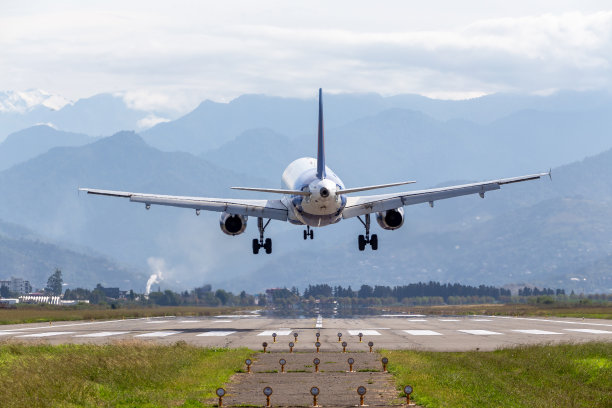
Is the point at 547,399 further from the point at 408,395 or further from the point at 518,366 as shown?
the point at 518,366

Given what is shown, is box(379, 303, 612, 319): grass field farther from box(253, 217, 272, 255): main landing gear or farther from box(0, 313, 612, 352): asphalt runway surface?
box(253, 217, 272, 255): main landing gear

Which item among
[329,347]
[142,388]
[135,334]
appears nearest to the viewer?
[142,388]

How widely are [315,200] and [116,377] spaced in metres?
31.9

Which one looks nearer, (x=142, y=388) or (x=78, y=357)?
(x=142, y=388)

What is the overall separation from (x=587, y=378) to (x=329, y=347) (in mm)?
17568

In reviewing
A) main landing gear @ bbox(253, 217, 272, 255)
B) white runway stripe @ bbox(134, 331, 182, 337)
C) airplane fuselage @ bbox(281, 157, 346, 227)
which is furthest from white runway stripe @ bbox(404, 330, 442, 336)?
white runway stripe @ bbox(134, 331, 182, 337)

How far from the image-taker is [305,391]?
32.7m

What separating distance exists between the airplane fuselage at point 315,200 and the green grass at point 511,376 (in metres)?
18.2

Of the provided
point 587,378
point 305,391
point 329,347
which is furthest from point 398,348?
point 305,391

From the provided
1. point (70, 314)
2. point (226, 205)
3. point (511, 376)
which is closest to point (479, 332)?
point (226, 205)

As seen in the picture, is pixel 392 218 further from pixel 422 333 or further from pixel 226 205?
pixel 226 205

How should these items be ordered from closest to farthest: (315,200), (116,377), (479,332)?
(116,377) < (315,200) < (479,332)

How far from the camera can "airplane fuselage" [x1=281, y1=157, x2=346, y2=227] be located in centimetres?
6350

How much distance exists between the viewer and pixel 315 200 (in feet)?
210
